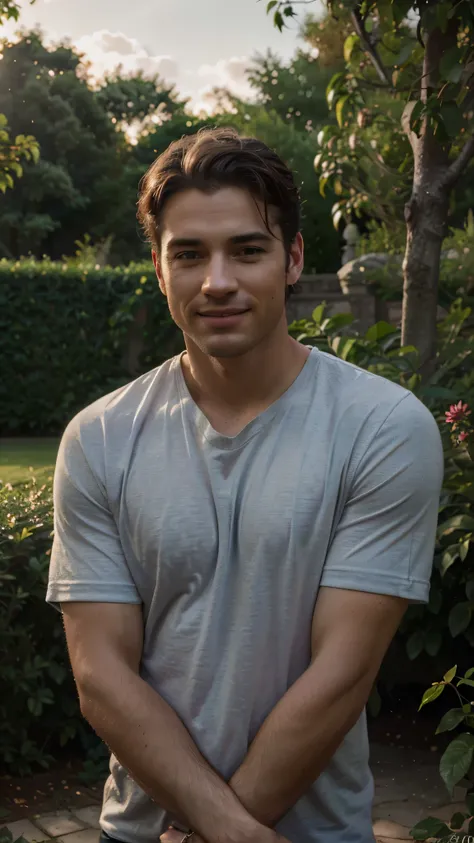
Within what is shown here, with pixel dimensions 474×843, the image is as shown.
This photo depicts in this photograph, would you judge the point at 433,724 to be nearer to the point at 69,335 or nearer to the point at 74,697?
the point at 74,697

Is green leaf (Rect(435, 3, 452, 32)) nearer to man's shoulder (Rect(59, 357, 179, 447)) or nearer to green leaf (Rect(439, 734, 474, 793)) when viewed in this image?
man's shoulder (Rect(59, 357, 179, 447))

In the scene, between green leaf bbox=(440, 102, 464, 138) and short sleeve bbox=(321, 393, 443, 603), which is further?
green leaf bbox=(440, 102, 464, 138)

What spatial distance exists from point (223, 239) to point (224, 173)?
0.38ft

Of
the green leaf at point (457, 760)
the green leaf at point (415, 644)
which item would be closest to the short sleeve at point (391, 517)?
the green leaf at point (457, 760)

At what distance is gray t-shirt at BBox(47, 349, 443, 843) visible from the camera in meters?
1.72

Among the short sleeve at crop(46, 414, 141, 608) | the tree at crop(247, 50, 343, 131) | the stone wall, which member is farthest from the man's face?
the tree at crop(247, 50, 343, 131)

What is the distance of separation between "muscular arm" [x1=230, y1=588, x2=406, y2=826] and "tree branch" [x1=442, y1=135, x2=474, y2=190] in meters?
3.39

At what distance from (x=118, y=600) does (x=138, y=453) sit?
0.84ft

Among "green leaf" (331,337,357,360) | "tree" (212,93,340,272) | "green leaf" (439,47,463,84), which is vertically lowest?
"green leaf" (331,337,357,360)

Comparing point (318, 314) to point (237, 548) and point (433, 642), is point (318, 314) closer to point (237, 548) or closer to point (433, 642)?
point (433, 642)

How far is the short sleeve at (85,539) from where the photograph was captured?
180 cm

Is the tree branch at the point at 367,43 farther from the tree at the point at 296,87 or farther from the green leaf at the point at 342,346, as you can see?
the tree at the point at 296,87

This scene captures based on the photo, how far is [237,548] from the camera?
1.75m

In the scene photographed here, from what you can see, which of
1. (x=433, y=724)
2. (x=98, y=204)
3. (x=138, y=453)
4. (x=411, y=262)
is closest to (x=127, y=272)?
(x=411, y=262)
